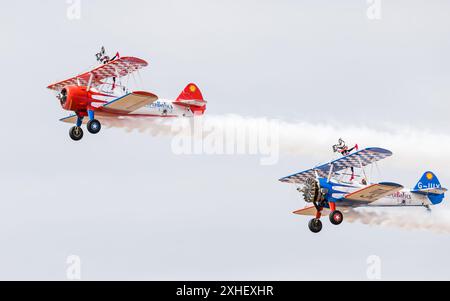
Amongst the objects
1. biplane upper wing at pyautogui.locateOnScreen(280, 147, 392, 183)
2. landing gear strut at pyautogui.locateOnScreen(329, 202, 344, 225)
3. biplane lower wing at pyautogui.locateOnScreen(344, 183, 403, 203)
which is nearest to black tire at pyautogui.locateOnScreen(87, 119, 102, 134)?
biplane upper wing at pyautogui.locateOnScreen(280, 147, 392, 183)

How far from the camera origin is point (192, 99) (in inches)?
2596

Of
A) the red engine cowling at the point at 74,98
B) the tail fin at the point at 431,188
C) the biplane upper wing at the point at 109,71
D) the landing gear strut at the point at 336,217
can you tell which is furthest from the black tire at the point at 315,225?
the red engine cowling at the point at 74,98

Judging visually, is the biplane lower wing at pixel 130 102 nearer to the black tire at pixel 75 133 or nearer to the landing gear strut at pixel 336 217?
the black tire at pixel 75 133

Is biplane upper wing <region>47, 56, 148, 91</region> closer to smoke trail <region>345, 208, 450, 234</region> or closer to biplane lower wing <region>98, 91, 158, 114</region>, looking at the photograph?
biplane lower wing <region>98, 91, 158, 114</region>

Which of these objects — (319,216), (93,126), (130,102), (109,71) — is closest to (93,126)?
(93,126)

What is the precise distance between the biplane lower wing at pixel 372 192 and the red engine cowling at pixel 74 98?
34.7 ft

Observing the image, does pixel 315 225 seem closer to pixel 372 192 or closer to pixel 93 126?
pixel 372 192

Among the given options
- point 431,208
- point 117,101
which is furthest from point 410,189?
point 117,101

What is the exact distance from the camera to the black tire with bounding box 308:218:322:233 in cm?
6044

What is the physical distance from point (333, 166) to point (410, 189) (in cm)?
340
